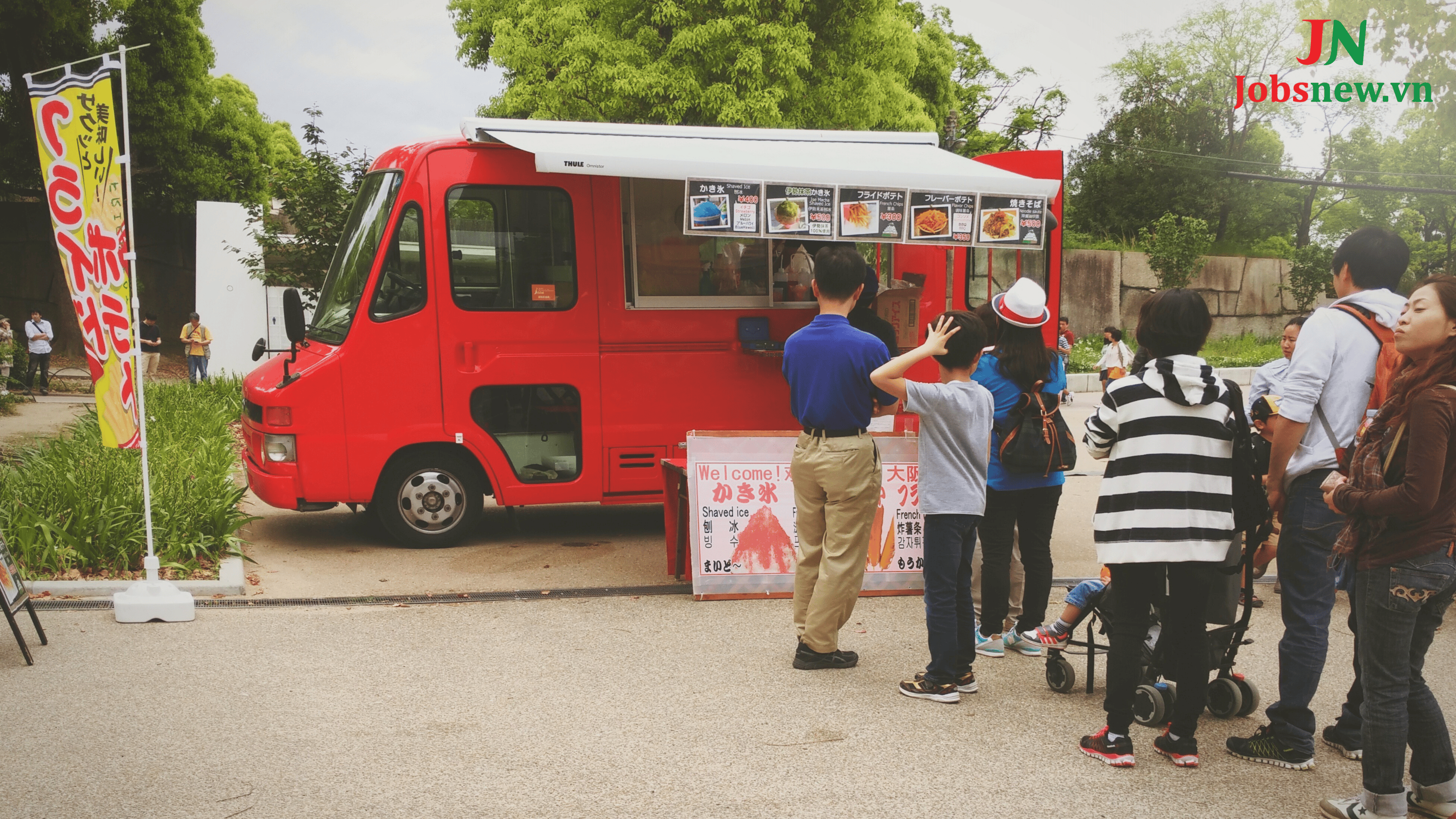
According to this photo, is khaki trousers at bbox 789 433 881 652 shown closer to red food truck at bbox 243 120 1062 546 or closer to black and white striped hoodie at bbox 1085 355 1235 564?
black and white striped hoodie at bbox 1085 355 1235 564

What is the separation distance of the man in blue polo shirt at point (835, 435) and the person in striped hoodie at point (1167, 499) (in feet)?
3.64

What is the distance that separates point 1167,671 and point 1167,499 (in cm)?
78

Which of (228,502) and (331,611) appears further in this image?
(228,502)

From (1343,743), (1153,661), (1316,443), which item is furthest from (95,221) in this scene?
(1343,743)

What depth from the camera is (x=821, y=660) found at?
535cm

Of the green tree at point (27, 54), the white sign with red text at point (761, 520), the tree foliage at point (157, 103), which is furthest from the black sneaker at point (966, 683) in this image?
the green tree at point (27, 54)

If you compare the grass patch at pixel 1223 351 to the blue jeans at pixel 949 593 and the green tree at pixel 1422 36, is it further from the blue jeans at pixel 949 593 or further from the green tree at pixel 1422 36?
the blue jeans at pixel 949 593

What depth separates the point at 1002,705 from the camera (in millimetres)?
4898

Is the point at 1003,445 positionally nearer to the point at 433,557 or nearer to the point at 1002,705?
the point at 1002,705

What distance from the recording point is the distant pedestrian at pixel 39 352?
19.1 metres

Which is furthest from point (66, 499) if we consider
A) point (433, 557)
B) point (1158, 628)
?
point (1158, 628)

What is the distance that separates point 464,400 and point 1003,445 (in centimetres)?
416

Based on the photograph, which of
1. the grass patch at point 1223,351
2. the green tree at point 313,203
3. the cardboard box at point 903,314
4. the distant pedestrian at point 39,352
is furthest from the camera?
the grass patch at point 1223,351

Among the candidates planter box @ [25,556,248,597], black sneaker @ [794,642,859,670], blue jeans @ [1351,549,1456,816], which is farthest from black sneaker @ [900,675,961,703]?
planter box @ [25,556,248,597]
